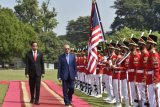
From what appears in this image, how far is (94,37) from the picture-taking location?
1792 cm

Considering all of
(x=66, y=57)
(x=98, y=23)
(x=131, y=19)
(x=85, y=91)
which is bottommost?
(x=85, y=91)

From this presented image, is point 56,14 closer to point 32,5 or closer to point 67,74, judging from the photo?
point 32,5

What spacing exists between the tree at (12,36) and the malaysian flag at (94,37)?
6344 cm

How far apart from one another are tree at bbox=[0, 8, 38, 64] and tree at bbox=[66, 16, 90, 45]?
130ft

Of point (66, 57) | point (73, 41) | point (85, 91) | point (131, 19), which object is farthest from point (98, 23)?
point (73, 41)

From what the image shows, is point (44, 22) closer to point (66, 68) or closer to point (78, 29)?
point (78, 29)

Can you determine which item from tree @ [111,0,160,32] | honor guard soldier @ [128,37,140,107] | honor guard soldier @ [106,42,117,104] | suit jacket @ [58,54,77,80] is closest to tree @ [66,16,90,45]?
tree @ [111,0,160,32]

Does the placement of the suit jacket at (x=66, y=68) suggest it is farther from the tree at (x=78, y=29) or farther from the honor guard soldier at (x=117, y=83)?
the tree at (x=78, y=29)

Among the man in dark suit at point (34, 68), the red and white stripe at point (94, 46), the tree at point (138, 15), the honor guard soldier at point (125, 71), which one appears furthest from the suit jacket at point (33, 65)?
the tree at point (138, 15)

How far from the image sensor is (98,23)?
1789 cm

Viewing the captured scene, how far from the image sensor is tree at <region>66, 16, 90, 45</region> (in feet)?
411

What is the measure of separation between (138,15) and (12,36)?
3789cm

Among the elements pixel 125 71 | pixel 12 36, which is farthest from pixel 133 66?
pixel 12 36

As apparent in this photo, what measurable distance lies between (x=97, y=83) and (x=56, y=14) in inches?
3316
